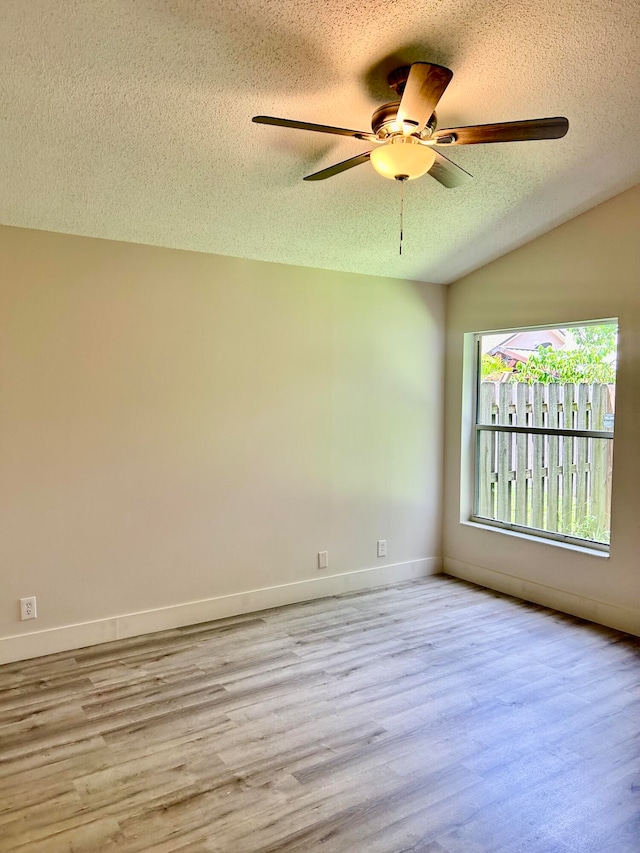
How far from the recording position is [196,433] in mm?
3771

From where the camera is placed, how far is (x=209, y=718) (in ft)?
8.83

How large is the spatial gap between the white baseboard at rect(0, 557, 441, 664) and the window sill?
50cm

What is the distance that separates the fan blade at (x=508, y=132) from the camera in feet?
6.68

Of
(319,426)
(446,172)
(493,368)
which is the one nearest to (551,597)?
(493,368)

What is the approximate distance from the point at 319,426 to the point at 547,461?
165 centimetres

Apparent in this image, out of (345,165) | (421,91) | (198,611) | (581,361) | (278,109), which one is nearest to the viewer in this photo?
(421,91)

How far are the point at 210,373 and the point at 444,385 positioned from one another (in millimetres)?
2049

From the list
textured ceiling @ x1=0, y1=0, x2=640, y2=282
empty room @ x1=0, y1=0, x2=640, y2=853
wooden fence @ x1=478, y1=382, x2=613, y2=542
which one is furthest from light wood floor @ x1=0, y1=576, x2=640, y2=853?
textured ceiling @ x1=0, y1=0, x2=640, y2=282

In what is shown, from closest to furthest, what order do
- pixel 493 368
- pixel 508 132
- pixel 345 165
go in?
pixel 508 132, pixel 345 165, pixel 493 368

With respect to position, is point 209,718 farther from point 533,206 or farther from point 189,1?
point 533,206

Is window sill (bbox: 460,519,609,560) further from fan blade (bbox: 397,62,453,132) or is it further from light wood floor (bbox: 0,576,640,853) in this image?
fan blade (bbox: 397,62,453,132)

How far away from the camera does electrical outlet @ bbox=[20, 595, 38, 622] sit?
3.26 m

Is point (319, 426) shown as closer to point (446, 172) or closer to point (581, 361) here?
point (581, 361)

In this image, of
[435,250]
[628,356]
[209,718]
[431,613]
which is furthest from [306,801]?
[435,250]
